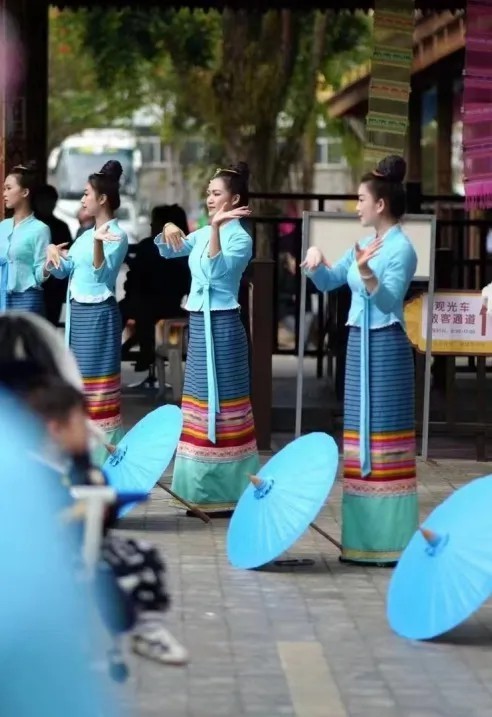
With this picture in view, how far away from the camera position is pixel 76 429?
12.0 feet

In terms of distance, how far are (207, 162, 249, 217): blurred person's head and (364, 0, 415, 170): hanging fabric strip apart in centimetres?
276

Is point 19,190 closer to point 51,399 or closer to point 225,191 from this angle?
point 225,191

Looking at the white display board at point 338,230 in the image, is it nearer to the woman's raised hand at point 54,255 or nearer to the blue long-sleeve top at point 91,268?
the blue long-sleeve top at point 91,268

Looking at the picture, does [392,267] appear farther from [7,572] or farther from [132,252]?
[132,252]

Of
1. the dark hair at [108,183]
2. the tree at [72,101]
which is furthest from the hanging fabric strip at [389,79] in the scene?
the tree at [72,101]

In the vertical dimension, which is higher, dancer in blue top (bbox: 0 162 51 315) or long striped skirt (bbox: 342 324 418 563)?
dancer in blue top (bbox: 0 162 51 315)

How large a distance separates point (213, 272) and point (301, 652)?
2776 millimetres

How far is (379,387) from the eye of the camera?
294 inches

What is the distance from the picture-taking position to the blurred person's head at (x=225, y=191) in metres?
8.44

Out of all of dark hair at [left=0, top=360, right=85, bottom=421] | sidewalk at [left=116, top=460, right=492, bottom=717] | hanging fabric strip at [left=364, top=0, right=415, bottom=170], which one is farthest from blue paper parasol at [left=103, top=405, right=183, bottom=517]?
dark hair at [left=0, top=360, right=85, bottom=421]

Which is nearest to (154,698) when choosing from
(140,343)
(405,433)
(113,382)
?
(405,433)

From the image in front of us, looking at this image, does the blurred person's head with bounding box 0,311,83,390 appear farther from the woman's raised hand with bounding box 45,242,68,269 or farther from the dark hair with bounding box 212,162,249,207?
the woman's raised hand with bounding box 45,242,68,269

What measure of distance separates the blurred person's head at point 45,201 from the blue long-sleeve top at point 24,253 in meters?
3.73

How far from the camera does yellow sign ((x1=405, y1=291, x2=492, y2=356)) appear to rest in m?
10.4
